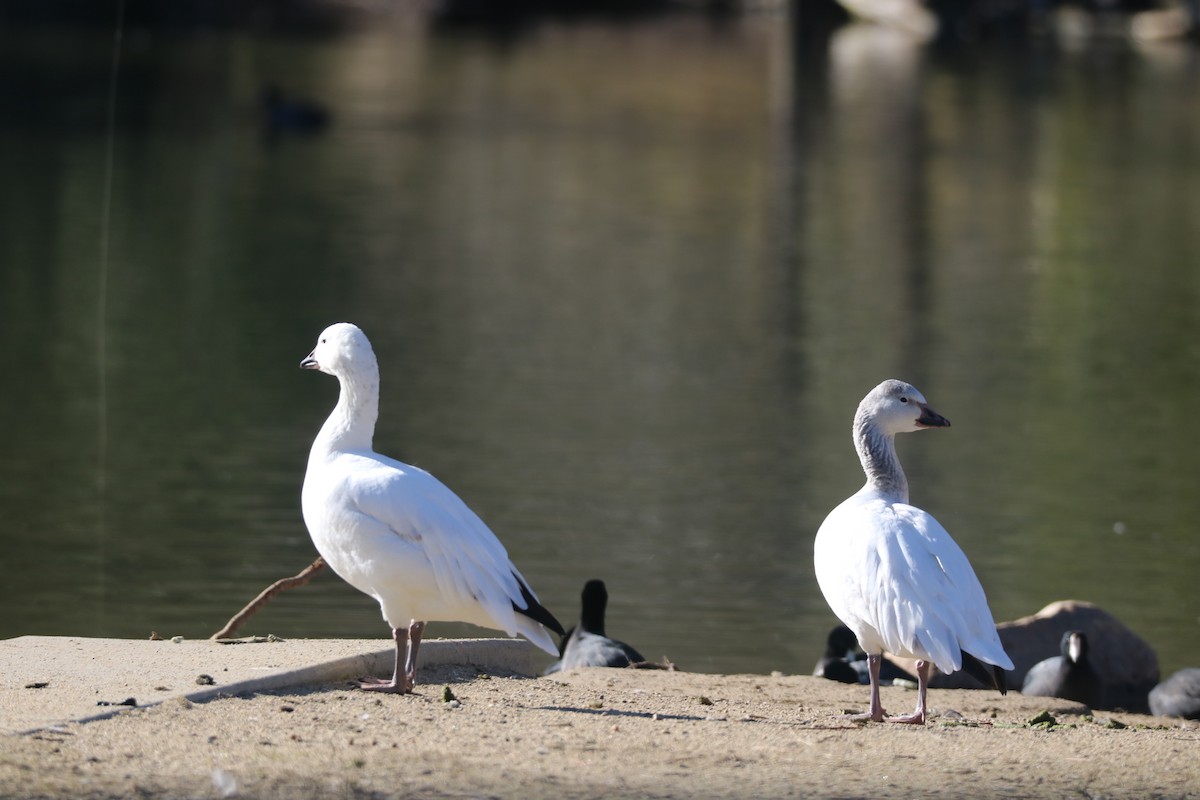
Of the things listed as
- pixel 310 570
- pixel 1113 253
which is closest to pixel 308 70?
pixel 1113 253

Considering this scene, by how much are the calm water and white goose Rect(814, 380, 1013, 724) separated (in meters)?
3.25

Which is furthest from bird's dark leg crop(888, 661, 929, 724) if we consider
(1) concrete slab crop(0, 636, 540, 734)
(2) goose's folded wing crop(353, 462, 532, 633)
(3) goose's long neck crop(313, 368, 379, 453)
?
(3) goose's long neck crop(313, 368, 379, 453)

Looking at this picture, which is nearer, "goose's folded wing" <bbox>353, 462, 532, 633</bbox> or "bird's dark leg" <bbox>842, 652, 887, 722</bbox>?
"goose's folded wing" <bbox>353, 462, 532, 633</bbox>

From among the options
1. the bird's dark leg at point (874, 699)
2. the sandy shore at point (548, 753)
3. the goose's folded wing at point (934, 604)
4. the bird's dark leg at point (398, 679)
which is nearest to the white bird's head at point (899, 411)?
the goose's folded wing at point (934, 604)

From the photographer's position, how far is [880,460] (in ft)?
28.1

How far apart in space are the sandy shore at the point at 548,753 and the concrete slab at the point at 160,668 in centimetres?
10

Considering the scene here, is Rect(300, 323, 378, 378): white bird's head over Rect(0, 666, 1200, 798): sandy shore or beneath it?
over

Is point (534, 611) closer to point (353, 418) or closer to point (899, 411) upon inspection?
point (353, 418)

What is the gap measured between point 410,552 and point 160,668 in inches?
48.4

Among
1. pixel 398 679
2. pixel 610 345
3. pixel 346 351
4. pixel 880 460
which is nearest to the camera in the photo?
pixel 398 679

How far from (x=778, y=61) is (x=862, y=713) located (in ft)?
184

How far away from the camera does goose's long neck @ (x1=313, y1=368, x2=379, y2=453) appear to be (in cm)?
795

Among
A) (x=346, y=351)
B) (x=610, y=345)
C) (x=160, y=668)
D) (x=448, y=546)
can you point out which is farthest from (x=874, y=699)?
(x=610, y=345)

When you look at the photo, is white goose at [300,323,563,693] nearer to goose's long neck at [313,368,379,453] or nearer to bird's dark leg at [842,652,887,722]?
goose's long neck at [313,368,379,453]
